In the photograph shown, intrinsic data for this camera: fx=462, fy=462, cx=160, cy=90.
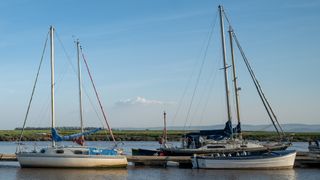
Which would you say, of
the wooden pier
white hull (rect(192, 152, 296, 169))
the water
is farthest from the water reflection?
white hull (rect(192, 152, 296, 169))

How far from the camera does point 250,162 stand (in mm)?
38500

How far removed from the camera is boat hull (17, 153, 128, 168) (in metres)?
39.1

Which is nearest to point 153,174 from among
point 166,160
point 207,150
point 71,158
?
point 166,160

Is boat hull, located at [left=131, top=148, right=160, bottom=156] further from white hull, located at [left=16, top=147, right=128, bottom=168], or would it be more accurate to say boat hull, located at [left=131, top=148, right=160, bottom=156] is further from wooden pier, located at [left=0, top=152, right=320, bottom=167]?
white hull, located at [left=16, top=147, right=128, bottom=168]

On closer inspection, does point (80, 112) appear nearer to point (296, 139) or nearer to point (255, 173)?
point (255, 173)

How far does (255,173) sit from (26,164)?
19452 mm

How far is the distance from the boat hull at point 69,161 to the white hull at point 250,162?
7.77m

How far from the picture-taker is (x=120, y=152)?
41344 millimetres

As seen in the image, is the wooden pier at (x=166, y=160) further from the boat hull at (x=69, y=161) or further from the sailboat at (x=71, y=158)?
the boat hull at (x=69, y=161)

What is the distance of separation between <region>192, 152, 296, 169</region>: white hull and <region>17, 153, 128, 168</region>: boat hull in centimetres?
777

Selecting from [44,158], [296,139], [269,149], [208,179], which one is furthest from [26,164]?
[296,139]

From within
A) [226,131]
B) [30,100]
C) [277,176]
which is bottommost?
[277,176]

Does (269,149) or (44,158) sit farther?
(269,149)

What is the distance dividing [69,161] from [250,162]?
1520 centimetres
